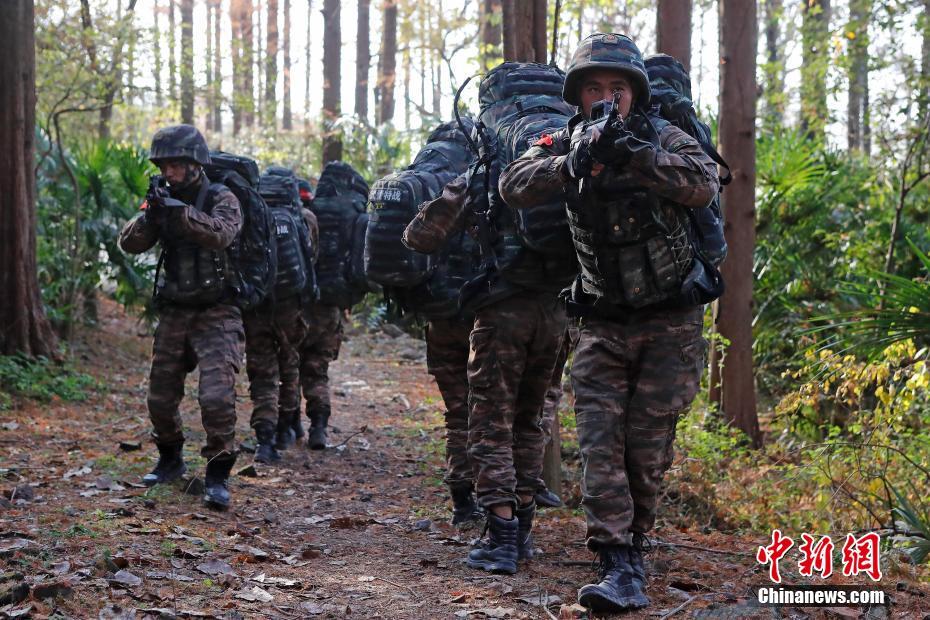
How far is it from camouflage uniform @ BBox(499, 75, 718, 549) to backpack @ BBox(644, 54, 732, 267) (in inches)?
8.5

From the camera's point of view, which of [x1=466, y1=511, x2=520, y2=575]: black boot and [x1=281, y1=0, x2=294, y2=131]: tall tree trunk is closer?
[x1=466, y1=511, x2=520, y2=575]: black boot

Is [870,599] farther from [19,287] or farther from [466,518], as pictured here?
[19,287]

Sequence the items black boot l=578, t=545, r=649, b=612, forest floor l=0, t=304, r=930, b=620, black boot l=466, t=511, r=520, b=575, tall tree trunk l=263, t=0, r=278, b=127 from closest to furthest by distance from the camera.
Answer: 1. black boot l=578, t=545, r=649, b=612
2. forest floor l=0, t=304, r=930, b=620
3. black boot l=466, t=511, r=520, b=575
4. tall tree trunk l=263, t=0, r=278, b=127

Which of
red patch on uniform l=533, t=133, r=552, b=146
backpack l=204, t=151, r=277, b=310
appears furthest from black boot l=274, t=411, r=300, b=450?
red patch on uniform l=533, t=133, r=552, b=146

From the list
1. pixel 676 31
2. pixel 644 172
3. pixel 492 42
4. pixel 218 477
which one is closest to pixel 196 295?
pixel 218 477

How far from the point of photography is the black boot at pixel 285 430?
29.2 ft

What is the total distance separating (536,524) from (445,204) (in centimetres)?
211

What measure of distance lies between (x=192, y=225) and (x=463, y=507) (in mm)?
2340

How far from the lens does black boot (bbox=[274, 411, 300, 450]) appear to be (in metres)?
8.89

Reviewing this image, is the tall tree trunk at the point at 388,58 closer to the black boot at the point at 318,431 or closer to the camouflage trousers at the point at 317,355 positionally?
the camouflage trousers at the point at 317,355

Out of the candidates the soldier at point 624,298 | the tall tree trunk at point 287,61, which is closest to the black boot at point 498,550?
the soldier at point 624,298

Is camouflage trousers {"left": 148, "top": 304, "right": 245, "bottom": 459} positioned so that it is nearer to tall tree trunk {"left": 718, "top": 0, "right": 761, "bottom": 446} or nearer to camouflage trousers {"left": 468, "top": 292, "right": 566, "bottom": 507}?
camouflage trousers {"left": 468, "top": 292, "right": 566, "bottom": 507}

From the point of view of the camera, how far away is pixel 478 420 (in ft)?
16.3

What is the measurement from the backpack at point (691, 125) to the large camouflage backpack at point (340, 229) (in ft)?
14.8
